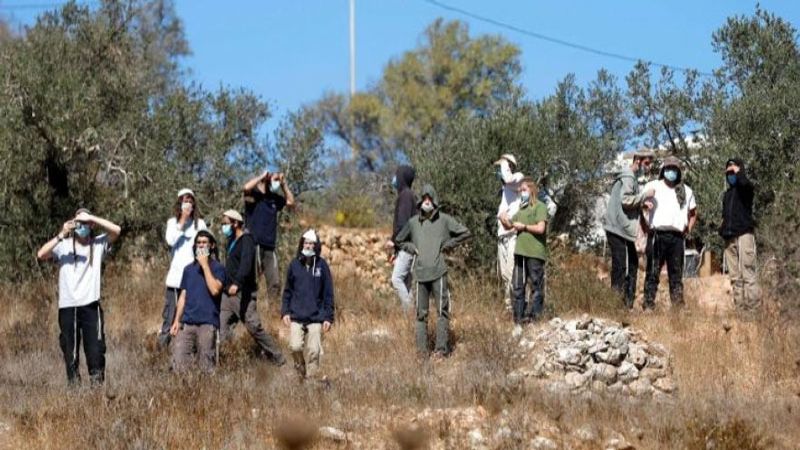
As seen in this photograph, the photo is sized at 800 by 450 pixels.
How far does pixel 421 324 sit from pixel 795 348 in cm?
421

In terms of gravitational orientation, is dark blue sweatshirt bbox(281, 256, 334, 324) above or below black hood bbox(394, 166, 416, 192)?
below

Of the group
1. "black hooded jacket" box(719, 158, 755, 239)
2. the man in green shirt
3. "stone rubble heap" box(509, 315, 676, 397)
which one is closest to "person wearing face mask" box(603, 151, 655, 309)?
"black hooded jacket" box(719, 158, 755, 239)

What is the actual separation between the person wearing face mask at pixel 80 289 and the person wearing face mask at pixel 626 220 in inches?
260

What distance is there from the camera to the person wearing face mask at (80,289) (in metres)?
13.6

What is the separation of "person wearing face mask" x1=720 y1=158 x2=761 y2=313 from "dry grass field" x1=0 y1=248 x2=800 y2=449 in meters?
0.36

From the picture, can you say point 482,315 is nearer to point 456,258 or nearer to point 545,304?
point 545,304

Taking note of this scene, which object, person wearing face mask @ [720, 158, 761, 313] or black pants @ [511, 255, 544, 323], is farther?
person wearing face mask @ [720, 158, 761, 313]

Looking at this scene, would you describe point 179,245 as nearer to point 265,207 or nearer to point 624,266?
point 265,207

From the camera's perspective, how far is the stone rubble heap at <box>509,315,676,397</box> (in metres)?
15.4

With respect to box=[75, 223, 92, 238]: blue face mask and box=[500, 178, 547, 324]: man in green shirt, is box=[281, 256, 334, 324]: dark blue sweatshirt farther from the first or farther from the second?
box=[500, 178, 547, 324]: man in green shirt

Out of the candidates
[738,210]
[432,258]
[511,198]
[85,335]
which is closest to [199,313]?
[85,335]

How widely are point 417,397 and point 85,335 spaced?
3.45m

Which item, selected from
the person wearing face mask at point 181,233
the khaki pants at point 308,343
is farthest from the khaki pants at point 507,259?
the person wearing face mask at point 181,233

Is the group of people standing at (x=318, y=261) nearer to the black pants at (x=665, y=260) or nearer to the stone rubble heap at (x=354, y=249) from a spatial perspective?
the black pants at (x=665, y=260)
